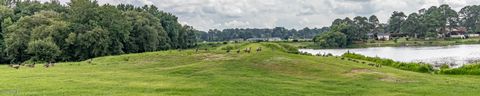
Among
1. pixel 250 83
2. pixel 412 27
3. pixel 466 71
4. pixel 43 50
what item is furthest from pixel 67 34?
pixel 412 27

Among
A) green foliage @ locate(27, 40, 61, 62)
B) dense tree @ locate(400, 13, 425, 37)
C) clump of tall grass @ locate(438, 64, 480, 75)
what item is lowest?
clump of tall grass @ locate(438, 64, 480, 75)

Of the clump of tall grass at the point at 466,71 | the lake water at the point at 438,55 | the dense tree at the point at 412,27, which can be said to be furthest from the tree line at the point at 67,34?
the dense tree at the point at 412,27

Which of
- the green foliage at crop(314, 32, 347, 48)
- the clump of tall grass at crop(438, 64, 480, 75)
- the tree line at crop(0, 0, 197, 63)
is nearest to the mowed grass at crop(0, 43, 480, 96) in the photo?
the clump of tall grass at crop(438, 64, 480, 75)

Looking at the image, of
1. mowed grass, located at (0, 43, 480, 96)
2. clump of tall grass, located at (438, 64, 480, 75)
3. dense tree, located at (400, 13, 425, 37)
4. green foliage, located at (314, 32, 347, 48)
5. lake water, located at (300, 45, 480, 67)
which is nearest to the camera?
mowed grass, located at (0, 43, 480, 96)

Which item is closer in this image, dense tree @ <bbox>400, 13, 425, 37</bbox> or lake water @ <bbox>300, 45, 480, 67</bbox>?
lake water @ <bbox>300, 45, 480, 67</bbox>

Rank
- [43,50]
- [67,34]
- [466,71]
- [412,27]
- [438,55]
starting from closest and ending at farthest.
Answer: [466,71] → [43,50] → [67,34] → [438,55] → [412,27]

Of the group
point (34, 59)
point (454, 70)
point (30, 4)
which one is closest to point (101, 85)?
point (454, 70)

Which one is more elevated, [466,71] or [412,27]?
[412,27]

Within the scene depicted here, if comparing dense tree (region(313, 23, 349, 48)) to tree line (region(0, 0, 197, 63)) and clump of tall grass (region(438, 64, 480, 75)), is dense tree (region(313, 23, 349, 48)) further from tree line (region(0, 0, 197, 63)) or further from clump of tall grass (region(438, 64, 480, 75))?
clump of tall grass (region(438, 64, 480, 75))

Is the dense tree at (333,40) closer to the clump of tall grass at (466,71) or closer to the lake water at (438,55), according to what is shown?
the lake water at (438,55)

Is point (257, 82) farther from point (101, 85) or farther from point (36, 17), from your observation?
point (36, 17)

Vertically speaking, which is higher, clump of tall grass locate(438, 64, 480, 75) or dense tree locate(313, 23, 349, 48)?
dense tree locate(313, 23, 349, 48)

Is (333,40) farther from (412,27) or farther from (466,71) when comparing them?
(466,71)

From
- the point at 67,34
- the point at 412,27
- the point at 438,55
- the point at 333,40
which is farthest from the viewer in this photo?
the point at 412,27
